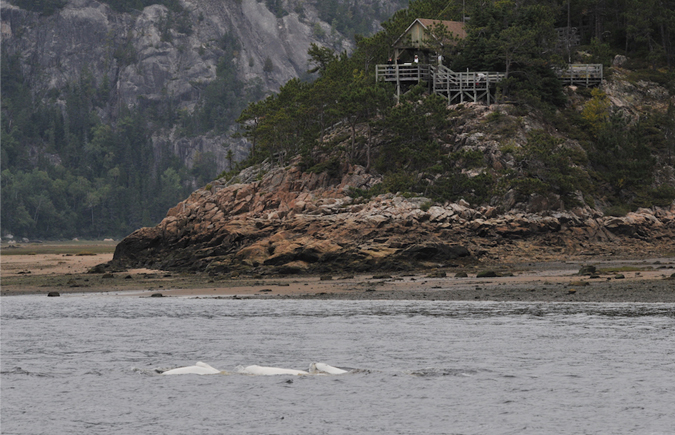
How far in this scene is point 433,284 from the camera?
141ft

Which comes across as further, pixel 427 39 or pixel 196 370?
pixel 427 39

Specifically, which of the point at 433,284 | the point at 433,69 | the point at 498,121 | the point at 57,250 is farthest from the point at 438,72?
the point at 57,250

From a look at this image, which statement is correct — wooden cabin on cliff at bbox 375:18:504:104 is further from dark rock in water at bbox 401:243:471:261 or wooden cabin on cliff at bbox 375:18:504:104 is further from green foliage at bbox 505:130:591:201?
dark rock in water at bbox 401:243:471:261

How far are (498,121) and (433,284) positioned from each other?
33.0 metres

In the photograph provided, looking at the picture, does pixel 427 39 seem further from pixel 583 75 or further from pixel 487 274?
pixel 487 274

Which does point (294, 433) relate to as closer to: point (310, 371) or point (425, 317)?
point (310, 371)

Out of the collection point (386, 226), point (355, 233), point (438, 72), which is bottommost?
point (355, 233)

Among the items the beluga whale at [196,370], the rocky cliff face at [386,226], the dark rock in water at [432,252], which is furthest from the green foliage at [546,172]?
the beluga whale at [196,370]

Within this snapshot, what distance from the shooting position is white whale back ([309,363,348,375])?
20953 millimetres

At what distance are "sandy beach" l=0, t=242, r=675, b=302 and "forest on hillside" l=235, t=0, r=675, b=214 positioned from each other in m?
15.1

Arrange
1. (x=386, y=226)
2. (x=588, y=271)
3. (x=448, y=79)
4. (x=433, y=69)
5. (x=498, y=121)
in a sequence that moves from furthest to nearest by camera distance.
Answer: (x=433, y=69), (x=448, y=79), (x=498, y=121), (x=386, y=226), (x=588, y=271)

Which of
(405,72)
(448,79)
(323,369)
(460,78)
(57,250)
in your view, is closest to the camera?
(323,369)

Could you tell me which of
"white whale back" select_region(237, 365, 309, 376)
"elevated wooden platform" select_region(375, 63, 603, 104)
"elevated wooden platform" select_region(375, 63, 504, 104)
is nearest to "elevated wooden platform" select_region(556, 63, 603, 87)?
"elevated wooden platform" select_region(375, 63, 603, 104)

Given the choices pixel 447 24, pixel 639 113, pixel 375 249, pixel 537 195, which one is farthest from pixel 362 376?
pixel 447 24
